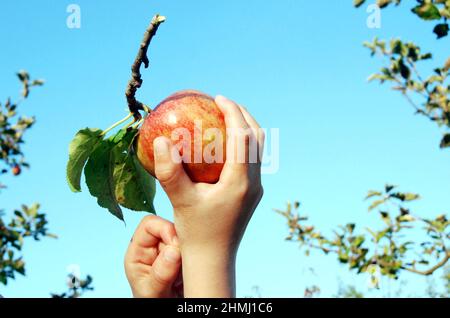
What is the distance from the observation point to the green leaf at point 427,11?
7.10ft

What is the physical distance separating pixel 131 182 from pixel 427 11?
125 centimetres

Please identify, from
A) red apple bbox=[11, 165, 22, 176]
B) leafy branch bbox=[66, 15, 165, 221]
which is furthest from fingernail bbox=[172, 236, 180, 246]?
red apple bbox=[11, 165, 22, 176]

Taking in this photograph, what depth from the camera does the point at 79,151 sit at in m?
1.62

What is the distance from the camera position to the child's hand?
1.69 metres

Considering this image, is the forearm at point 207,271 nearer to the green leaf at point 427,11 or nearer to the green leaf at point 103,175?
the green leaf at point 103,175

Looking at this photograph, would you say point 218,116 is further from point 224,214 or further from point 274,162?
point 224,214

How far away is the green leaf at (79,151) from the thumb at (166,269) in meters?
0.30

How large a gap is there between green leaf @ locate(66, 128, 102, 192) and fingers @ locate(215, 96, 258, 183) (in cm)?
38

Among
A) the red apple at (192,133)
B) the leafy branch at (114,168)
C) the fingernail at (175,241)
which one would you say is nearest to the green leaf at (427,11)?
the red apple at (192,133)

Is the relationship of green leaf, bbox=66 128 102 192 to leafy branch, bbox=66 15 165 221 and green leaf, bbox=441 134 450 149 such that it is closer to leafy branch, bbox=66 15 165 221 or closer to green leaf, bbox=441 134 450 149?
leafy branch, bbox=66 15 165 221

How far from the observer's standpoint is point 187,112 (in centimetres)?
160

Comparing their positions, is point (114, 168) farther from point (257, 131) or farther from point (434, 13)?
point (434, 13)
